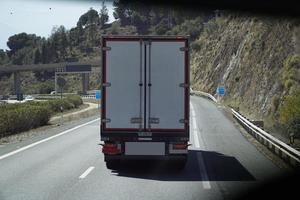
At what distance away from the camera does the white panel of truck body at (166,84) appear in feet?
44.4

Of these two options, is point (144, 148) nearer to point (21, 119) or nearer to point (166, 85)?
point (166, 85)

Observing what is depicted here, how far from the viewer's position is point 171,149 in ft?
44.4

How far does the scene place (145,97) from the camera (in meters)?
13.7

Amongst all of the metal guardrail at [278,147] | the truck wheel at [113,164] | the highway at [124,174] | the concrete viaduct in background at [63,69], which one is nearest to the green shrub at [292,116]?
the metal guardrail at [278,147]

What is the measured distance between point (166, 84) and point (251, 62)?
4344cm

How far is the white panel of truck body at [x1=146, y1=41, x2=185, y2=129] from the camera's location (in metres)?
13.5

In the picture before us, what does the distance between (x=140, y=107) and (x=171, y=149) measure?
1278mm

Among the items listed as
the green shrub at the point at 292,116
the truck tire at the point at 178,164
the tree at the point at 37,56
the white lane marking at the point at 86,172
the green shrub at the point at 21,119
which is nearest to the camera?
the white lane marking at the point at 86,172

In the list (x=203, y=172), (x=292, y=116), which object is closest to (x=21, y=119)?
(x=292, y=116)

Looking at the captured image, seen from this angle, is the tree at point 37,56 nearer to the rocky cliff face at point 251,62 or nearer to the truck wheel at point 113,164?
the rocky cliff face at point 251,62

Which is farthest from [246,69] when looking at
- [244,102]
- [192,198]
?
[192,198]

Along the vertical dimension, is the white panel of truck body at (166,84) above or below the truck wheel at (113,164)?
above

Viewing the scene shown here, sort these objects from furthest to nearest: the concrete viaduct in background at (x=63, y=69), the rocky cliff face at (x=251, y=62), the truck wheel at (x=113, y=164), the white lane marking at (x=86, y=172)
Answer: the concrete viaduct in background at (x=63, y=69) → the rocky cliff face at (x=251, y=62) → the truck wheel at (x=113, y=164) → the white lane marking at (x=86, y=172)

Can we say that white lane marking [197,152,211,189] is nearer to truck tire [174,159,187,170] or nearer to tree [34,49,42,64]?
truck tire [174,159,187,170]
